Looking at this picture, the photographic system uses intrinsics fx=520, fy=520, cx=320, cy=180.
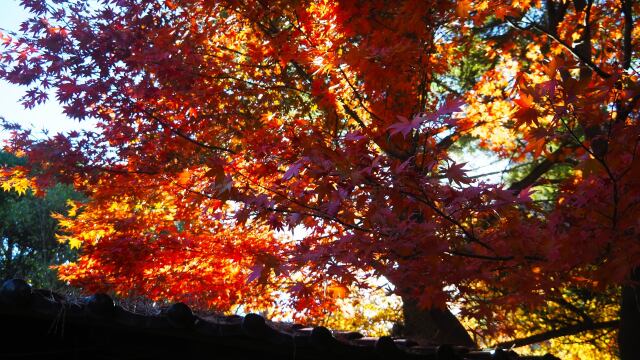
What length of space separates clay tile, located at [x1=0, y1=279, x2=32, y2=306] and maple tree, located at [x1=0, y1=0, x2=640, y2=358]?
137 centimetres

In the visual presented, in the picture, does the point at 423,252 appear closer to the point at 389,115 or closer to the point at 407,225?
the point at 407,225

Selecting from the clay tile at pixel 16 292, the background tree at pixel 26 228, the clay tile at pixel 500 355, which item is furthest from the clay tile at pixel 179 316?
the background tree at pixel 26 228

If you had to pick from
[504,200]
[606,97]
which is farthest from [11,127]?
[606,97]

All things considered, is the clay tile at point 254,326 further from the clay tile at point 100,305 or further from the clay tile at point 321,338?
the clay tile at point 100,305

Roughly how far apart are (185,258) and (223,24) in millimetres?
3584

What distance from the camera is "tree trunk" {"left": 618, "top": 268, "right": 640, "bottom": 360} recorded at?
6336mm

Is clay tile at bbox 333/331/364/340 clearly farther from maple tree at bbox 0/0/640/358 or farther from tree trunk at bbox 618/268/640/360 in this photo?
tree trunk at bbox 618/268/640/360

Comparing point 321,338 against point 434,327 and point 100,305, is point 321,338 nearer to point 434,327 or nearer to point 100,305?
point 100,305

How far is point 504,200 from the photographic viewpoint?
3.71 metres


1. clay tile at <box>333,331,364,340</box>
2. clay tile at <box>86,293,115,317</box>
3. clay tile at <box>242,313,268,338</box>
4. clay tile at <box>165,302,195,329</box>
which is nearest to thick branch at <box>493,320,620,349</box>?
clay tile at <box>333,331,364,340</box>

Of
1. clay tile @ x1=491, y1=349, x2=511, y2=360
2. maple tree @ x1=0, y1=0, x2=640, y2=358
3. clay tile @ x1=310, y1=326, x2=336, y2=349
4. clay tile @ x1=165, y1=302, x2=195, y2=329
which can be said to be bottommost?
clay tile @ x1=491, y1=349, x2=511, y2=360

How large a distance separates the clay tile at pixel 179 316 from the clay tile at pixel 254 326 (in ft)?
1.31

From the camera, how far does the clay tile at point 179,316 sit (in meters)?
3.31

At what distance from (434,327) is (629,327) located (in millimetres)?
2363
